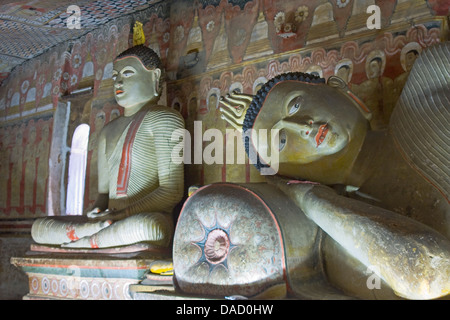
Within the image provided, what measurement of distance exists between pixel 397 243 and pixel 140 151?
7.87ft

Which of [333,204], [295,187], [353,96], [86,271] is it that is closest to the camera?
[333,204]

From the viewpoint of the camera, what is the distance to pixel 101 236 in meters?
3.31

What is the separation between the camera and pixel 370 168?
240 cm

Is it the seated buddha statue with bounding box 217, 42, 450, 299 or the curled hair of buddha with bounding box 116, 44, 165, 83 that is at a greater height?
the curled hair of buddha with bounding box 116, 44, 165, 83

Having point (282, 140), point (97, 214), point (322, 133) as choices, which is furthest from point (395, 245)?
point (97, 214)

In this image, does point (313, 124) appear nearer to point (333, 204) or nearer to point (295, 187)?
point (295, 187)

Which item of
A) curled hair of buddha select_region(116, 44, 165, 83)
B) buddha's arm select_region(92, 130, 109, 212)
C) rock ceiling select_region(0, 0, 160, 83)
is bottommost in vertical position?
buddha's arm select_region(92, 130, 109, 212)

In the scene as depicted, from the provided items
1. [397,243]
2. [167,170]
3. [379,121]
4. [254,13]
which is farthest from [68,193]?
[397,243]

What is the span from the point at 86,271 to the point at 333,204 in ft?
6.15

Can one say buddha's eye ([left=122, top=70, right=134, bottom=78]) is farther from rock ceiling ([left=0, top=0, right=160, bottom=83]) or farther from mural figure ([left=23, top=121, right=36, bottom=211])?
mural figure ([left=23, top=121, right=36, bottom=211])

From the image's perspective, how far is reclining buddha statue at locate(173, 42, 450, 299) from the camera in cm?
181

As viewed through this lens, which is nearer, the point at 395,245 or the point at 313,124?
the point at 395,245

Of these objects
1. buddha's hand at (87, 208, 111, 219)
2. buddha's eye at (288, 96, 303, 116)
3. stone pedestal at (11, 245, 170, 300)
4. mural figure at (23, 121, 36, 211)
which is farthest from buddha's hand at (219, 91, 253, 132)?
mural figure at (23, 121, 36, 211)

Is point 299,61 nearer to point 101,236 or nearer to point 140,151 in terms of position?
point 140,151
